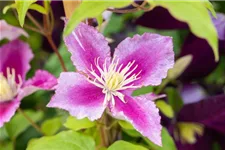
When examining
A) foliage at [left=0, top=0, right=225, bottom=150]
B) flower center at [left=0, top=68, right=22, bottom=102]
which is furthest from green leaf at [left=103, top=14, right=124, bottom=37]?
flower center at [left=0, top=68, right=22, bottom=102]

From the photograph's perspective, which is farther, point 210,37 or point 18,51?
point 18,51

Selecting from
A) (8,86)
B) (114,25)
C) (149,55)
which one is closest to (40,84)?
(8,86)

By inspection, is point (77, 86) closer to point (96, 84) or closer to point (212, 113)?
point (96, 84)

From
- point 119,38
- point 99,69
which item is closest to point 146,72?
point 99,69

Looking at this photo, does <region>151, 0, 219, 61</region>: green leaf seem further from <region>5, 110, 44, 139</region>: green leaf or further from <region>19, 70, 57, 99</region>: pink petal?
<region>5, 110, 44, 139</region>: green leaf

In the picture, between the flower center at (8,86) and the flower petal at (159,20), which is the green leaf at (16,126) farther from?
the flower petal at (159,20)

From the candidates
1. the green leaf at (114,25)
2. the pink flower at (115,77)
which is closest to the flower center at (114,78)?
the pink flower at (115,77)

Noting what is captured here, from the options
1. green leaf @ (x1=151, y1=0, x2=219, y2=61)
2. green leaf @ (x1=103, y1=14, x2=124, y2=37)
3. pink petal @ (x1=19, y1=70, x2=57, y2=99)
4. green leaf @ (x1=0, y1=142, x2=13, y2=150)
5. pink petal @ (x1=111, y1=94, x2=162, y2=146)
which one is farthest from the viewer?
green leaf @ (x1=103, y1=14, x2=124, y2=37)

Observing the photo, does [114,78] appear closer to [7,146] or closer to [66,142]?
[66,142]
